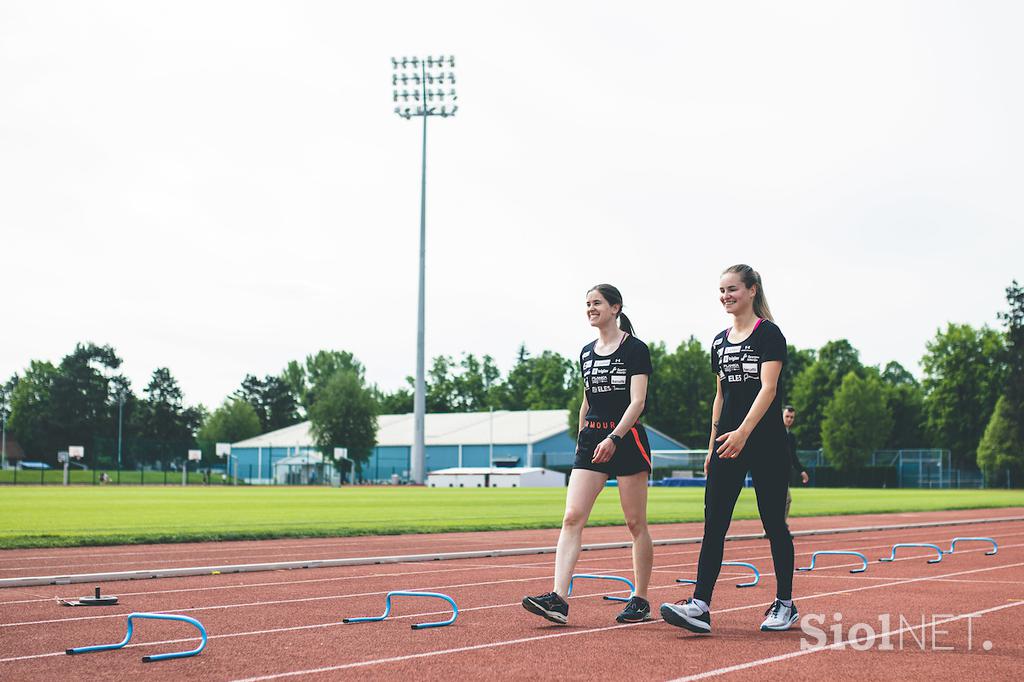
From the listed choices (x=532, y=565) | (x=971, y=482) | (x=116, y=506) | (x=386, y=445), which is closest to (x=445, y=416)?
(x=386, y=445)

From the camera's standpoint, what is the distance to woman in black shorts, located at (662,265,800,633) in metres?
6.82

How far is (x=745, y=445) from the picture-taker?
22.7ft

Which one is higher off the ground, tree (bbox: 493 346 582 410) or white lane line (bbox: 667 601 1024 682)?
tree (bbox: 493 346 582 410)

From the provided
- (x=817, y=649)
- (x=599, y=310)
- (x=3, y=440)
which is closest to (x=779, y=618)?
(x=817, y=649)

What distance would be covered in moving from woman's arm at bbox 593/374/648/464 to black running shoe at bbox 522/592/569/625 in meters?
0.92

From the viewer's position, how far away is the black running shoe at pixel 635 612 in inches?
293

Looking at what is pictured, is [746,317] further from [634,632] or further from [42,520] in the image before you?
[42,520]

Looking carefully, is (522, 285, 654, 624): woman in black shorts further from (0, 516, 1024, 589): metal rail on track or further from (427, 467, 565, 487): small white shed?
(427, 467, 565, 487): small white shed

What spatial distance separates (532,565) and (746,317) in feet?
18.7

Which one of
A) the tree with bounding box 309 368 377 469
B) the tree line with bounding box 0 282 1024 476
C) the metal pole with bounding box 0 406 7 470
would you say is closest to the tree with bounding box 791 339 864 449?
the tree line with bounding box 0 282 1024 476

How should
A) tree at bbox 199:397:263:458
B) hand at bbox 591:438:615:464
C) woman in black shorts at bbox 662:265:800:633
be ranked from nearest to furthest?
woman in black shorts at bbox 662:265:800:633, hand at bbox 591:438:615:464, tree at bbox 199:397:263:458

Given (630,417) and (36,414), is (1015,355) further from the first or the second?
(36,414)

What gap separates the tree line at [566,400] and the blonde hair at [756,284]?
63.4m

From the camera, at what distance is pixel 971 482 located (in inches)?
3201
